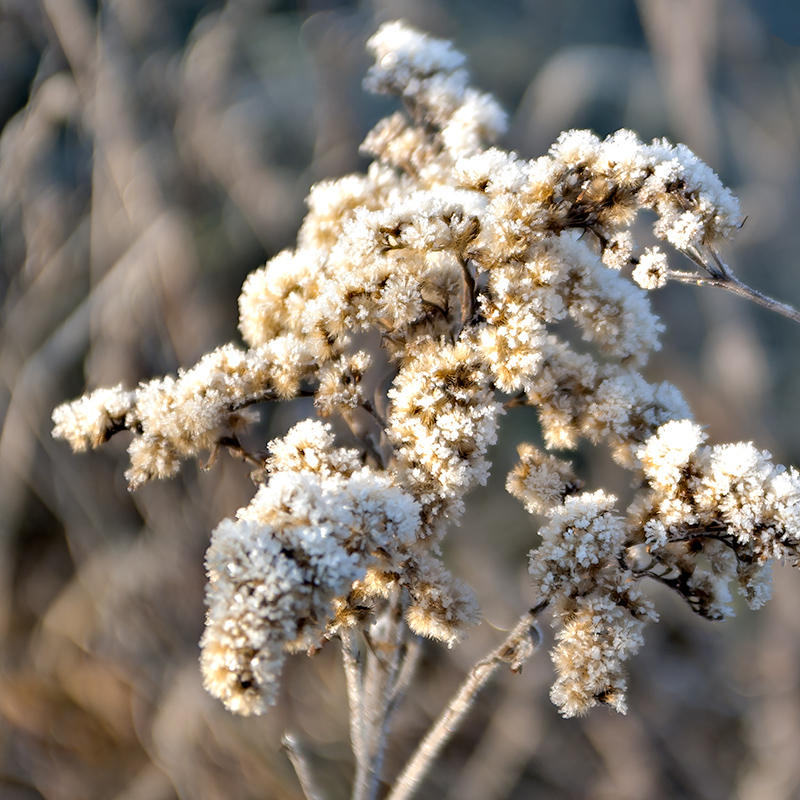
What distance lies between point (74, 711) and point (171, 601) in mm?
555

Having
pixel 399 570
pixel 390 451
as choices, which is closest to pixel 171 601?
pixel 390 451

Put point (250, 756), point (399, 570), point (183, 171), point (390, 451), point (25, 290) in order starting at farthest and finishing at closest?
point (183, 171) → point (25, 290) → point (250, 756) → point (390, 451) → point (399, 570)

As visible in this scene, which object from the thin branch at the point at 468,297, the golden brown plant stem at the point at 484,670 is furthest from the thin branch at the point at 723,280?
the golden brown plant stem at the point at 484,670

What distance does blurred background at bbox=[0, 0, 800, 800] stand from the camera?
2.04m

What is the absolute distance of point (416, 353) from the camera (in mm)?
579

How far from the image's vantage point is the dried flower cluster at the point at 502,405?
1.68 ft

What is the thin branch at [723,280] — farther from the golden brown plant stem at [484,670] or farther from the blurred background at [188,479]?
the blurred background at [188,479]

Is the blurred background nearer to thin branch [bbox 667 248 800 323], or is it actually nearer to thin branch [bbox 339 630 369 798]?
thin branch [bbox 339 630 369 798]

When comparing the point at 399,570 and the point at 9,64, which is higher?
the point at 9,64

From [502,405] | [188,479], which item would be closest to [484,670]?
[502,405]

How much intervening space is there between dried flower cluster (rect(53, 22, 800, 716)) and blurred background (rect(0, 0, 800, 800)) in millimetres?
1362

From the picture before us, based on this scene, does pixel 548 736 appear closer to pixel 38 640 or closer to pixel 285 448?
pixel 38 640

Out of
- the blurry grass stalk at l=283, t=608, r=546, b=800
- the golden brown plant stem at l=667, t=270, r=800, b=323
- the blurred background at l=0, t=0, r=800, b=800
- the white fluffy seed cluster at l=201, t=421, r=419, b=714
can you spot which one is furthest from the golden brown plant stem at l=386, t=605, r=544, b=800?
the blurred background at l=0, t=0, r=800, b=800

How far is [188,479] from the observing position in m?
2.07
